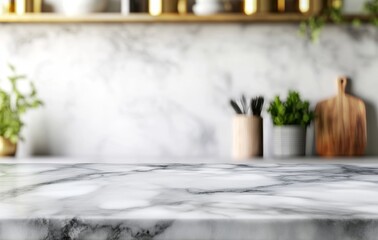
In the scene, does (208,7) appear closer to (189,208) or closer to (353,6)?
(353,6)

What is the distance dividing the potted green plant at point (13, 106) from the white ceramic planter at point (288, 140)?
3.26ft

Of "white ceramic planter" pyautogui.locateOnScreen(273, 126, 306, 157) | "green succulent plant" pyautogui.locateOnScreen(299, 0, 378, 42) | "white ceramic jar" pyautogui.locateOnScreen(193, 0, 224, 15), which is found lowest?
"white ceramic planter" pyautogui.locateOnScreen(273, 126, 306, 157)

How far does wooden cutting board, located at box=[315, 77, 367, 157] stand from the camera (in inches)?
86.0

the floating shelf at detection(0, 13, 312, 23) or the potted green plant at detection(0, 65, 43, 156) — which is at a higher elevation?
the floating shelf at detection(0, 13, 312, 23)

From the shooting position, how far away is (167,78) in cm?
227

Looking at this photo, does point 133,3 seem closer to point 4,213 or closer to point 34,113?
point 34,113

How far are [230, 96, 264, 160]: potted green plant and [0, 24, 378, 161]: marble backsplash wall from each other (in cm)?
20

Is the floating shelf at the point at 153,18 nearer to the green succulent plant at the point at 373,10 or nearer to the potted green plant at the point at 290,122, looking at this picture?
the green succulent plant at the point at 373,10

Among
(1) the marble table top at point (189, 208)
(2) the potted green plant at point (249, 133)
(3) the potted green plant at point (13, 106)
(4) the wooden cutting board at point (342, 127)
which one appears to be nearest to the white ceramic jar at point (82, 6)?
(3) the potted green plant at point (13, 106)

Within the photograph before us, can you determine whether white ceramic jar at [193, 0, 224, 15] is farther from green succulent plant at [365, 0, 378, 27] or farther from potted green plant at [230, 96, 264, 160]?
green succulent plant at [365, 0, 378, 27]

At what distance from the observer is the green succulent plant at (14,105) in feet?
6.96

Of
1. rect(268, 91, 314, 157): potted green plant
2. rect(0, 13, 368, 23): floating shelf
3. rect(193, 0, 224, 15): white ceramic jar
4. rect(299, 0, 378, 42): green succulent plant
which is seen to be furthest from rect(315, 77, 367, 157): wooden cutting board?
rect(193, 0, 224, 15): white ceramic jar

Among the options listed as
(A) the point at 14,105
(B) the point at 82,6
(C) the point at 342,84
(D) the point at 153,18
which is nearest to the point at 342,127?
(C) the point at 342,84

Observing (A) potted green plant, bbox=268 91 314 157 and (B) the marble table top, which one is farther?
(A) potted green plant, bbox=268 91 314 157
